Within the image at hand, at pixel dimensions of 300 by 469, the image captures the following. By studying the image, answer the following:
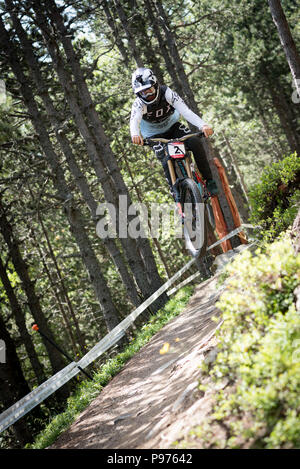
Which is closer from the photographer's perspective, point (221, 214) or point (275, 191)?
point (275, 191)

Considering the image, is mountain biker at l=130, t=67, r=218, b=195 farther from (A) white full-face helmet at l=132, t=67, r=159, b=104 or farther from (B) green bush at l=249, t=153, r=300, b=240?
(B) green bush at l=249, t=153, r=300, b=240

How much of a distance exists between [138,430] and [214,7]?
23403 millimetres

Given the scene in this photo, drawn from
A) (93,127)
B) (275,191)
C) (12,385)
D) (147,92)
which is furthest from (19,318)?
(275,191)

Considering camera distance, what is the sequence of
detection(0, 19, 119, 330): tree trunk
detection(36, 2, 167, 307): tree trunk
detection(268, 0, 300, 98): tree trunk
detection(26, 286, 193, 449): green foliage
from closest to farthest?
detection(26, 286, 193, 449): green foliage
detection(268, 0, 300, 98): tree trunk
detection(36, 2, 167, 307): tree trunk
detection(0, 19, 119, 330): tree trunk

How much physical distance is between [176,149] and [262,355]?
4.93 meters

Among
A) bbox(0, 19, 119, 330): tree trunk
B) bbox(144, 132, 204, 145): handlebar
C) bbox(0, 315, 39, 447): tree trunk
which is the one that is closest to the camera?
bbox(144, 132, 204, 145): handlebar

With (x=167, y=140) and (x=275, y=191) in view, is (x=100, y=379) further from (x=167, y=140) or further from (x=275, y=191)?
(x=275, y=191)

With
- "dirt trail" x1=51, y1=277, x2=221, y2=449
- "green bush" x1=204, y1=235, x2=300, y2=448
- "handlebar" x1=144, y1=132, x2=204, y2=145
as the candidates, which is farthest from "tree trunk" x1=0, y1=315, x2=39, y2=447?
"green bush" x1=204, y1=235, x2=300, y2=448

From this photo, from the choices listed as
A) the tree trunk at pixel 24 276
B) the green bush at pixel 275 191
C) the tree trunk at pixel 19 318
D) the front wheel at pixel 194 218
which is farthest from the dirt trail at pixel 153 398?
the tree trunk at pixel 24 276

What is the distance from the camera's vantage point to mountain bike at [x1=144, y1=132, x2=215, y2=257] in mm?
7438

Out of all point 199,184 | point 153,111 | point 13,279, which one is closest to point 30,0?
point 153,111

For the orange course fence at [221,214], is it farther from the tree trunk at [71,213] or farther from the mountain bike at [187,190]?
the mountain bike at [187,190]

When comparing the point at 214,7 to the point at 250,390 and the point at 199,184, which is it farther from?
the point at 250,390

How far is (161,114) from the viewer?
793cm
